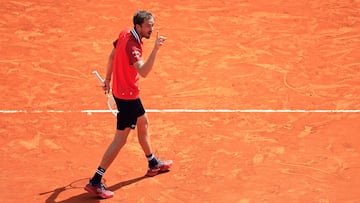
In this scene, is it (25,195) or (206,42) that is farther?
(206,42)

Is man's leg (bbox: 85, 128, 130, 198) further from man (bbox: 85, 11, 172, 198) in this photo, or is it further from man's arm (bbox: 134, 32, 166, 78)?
man's arm (bbox: 134, 32, 166, 78)

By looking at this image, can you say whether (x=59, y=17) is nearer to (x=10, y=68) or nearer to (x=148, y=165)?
(x=10, y=68)

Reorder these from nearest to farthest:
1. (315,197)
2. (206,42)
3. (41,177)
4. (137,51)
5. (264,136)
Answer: (137,51) < (315,197) < (41,177) < (264,136) < (206,42)

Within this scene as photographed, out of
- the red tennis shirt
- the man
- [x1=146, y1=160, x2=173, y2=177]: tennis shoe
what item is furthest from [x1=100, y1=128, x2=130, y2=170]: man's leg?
[x1=146, y1=160, x2=173, y2=177]: tennis shoe

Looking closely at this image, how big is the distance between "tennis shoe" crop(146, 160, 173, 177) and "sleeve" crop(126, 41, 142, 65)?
1696mm

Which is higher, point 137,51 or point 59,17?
point 137,51

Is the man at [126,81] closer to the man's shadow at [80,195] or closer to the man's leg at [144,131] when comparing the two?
the man's leg at [144,131]

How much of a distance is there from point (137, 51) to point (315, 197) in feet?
9.71

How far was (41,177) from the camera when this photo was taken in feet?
27.1

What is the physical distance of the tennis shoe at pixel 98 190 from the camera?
7605 mm

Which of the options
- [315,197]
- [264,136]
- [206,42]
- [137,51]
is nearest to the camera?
[137,51]

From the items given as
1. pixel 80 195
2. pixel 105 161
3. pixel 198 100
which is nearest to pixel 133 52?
pixel 105 161

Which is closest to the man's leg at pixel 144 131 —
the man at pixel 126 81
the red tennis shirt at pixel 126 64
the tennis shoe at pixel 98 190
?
the man at pixel 126 81

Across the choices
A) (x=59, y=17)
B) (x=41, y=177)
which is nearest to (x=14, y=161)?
(x=41, y=177)
